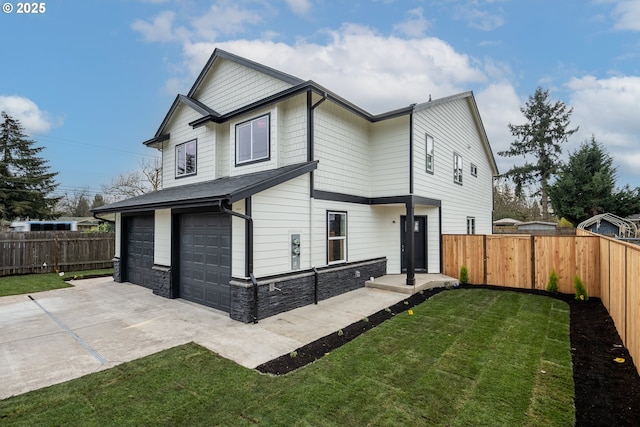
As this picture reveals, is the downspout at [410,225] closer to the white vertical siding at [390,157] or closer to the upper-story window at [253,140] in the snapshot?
the white vertical siding at [390,157]

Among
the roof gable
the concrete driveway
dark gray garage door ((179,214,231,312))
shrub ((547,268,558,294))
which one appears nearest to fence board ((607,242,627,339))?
shrub ((547,268,558,294))

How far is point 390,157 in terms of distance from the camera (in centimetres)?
1024

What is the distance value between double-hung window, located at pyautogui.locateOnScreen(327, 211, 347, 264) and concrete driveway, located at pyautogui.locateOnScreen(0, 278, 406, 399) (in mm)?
1170

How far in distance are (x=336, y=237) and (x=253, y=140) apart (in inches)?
151

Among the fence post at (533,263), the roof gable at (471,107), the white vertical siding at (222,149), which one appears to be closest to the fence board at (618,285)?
the fence post at (533,263)

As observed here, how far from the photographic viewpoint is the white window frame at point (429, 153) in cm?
1058

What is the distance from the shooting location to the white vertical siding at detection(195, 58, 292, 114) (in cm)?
950

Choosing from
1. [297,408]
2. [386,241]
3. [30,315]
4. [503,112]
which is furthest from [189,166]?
[503,112]

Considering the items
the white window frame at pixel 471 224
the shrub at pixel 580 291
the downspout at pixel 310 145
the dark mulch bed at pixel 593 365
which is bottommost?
the dark mulch bed at pixel 593 365

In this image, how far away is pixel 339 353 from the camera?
15.9 ft

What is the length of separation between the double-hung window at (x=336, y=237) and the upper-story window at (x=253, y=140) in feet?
8.70

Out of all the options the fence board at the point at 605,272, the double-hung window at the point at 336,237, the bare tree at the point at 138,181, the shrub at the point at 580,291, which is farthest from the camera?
the bare tree at the point at 138,181

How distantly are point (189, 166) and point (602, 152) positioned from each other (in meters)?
28.1

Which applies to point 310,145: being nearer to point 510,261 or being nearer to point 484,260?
point 484,260
